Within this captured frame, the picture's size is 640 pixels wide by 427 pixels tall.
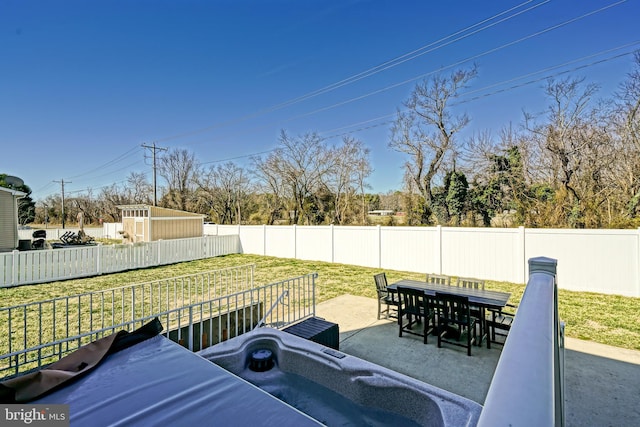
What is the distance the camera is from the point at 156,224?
15.0 meters

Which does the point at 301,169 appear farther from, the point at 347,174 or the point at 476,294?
the point at 476,294

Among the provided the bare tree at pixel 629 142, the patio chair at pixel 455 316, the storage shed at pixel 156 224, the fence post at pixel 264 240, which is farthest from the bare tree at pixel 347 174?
the patio chair at pixel 455 316

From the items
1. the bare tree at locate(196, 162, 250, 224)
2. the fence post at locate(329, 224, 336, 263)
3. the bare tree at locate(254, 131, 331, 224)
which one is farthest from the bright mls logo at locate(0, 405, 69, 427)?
the bare tree at locate(196, 162, 250, 224)

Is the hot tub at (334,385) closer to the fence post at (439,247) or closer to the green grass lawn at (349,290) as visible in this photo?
the green grass lawn at (349,290)

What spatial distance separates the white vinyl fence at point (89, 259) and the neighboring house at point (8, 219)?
4455mm

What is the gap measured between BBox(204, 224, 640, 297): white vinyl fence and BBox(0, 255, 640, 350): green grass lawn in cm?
35

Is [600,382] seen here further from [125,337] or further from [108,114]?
[108,114]

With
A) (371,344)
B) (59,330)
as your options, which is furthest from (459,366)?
(59,330)

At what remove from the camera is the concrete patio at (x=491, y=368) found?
3.11 metres

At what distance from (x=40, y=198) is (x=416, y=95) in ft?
141

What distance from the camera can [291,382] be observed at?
3465mm

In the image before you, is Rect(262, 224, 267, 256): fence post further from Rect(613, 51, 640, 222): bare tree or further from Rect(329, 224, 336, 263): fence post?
Rect(613, 51, 640, 222): bare tree

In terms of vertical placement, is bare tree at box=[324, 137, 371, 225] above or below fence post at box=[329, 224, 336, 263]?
above

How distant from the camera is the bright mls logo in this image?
1.74 metres
